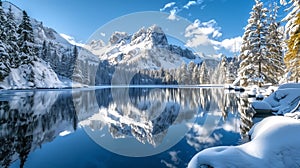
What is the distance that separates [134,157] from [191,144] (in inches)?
109

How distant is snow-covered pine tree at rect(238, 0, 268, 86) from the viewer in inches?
1201

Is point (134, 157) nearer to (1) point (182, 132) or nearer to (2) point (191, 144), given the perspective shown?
(2) point (191, 144)

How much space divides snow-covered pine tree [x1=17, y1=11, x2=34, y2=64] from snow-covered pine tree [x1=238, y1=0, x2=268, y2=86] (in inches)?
1819

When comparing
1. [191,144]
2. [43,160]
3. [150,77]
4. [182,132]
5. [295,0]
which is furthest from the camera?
[150,77]

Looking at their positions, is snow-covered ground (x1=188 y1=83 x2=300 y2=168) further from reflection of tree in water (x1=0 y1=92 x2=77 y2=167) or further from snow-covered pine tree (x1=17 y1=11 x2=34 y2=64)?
snow-covered pine tree (x1=17 y1=11 x2=34 y2=64)

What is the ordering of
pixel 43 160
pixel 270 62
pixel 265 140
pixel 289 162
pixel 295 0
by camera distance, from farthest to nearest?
1. pixel 270 62
2. pixel 295 0
3. pixel 43 160
4. pixel 265 140
5. pixel 289 162

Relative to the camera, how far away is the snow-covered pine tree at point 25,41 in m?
47.8

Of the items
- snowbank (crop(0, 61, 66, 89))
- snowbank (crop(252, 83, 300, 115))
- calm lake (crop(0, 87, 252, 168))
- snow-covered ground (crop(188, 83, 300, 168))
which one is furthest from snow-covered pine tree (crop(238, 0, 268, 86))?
snowbank (crop(0, 61, 66, 89))

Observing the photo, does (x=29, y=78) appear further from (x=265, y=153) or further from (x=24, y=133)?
(x=265, y=153)

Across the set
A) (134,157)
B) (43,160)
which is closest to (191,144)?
(134,157)

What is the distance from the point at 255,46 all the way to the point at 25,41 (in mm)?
48189

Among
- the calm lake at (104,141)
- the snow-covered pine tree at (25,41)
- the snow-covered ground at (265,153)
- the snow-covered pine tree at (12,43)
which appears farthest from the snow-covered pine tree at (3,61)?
the snow-covered ground at (265,153)

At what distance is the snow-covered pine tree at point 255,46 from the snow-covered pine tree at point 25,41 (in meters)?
46.2

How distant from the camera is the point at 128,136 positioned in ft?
33.3
